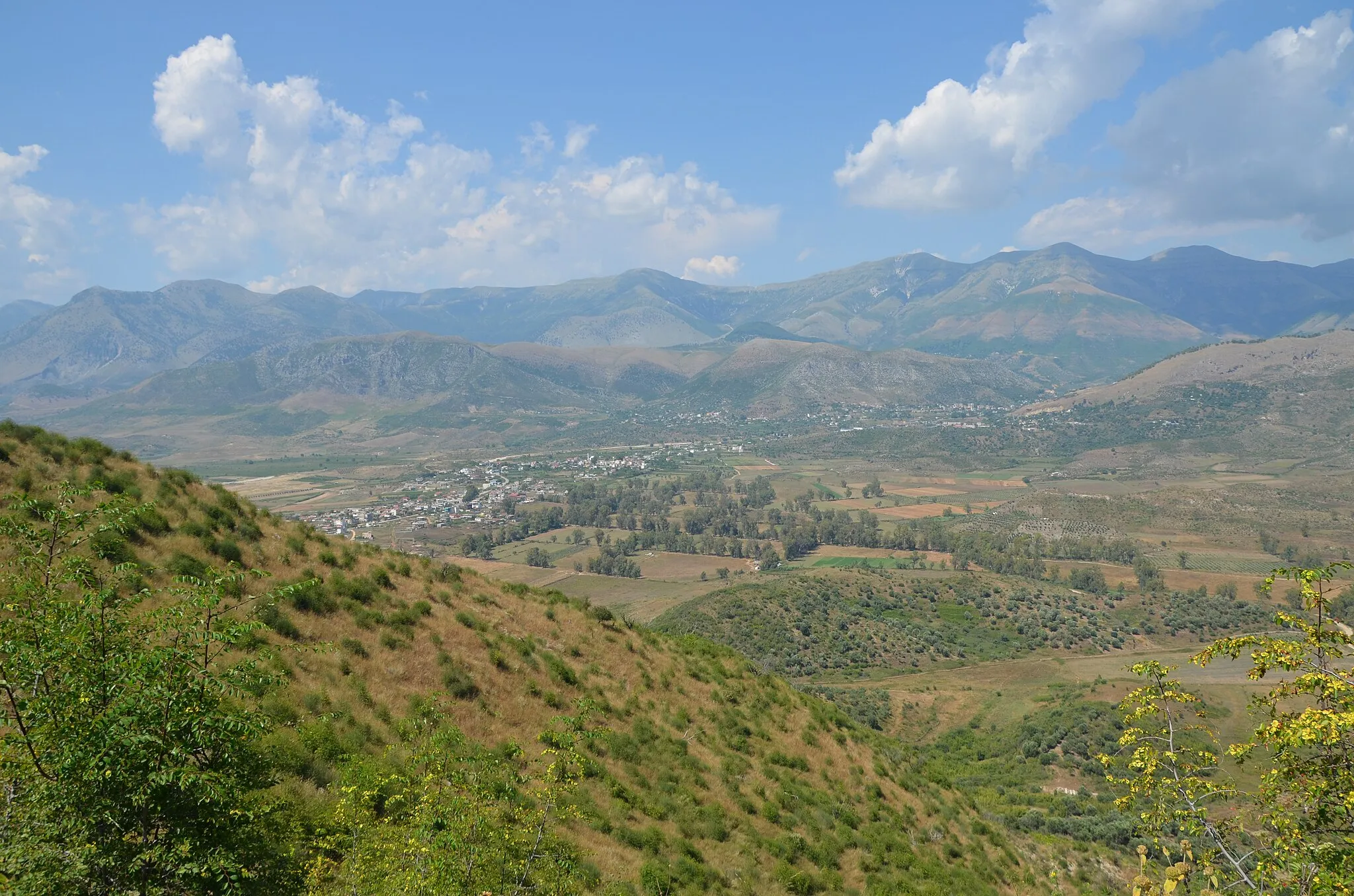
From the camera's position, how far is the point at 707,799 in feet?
54.0

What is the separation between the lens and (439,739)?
33.6ft

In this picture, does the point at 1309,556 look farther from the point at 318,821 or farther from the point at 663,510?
the point at 318,821

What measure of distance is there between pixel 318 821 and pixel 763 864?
387 inches

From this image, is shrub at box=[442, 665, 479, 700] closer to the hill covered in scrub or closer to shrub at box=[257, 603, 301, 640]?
the hill covered in scrub

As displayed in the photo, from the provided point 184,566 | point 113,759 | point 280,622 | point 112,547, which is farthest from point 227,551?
point 113,759

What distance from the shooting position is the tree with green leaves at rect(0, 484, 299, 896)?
18.8ft

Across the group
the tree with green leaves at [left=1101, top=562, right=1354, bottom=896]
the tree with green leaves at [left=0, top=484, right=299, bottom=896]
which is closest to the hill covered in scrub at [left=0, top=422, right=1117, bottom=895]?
the tree with green leaves at [left=0, top=484, right=299, bottom=896]

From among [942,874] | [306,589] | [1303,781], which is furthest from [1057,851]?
[306,589]

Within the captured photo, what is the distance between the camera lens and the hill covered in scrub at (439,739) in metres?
7.23

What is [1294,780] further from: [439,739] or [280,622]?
[280,622]

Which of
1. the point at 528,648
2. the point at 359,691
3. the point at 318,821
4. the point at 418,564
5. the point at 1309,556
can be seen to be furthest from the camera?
the point at 1309,556

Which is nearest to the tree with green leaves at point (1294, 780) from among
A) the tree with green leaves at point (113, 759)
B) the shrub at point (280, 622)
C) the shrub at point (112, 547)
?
the tree with green leaves at point (113, 759)

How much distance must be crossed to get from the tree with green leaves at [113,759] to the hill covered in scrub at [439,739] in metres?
0.04

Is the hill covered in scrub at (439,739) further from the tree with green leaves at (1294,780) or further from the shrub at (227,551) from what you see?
the tree with green leaves at (1294,780)
